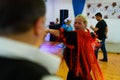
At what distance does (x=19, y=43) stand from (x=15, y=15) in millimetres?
71

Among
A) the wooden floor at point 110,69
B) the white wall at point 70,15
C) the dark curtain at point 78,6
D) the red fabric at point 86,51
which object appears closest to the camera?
the red fabric at point 86,51

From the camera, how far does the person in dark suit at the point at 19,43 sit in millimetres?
549

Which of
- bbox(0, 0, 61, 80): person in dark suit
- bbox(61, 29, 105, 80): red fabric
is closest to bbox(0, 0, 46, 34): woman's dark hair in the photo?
bbox(0, 0, 61, 80): person in dark suit

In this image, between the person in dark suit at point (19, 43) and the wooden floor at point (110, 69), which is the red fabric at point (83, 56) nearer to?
the wooden floor at point (110, 69)

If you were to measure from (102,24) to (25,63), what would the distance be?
505 cm

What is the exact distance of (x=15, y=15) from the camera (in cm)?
56

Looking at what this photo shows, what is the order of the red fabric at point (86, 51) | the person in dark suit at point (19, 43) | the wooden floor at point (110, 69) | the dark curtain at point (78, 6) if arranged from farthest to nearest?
the dark curtain at point (78, 6) < the wooden floor at point (110, 69) < the red fabric at point (86, 51) < the person in dark suit at point (19, 43)

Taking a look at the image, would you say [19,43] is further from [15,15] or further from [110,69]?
[110,69]

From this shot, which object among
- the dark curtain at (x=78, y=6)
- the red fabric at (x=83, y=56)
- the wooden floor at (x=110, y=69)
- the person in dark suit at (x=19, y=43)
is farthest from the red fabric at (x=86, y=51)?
the dark curtain at (x=78, y=6)

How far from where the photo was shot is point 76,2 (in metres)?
9.02

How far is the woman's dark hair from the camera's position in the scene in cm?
56

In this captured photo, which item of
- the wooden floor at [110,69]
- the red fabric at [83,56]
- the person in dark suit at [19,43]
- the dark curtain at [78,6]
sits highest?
the dark curtain at [78,6]

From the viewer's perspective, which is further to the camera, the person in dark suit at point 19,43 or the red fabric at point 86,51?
the red fabric at point 86,51

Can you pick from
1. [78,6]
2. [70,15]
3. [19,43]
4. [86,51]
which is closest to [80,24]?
[86,51]
